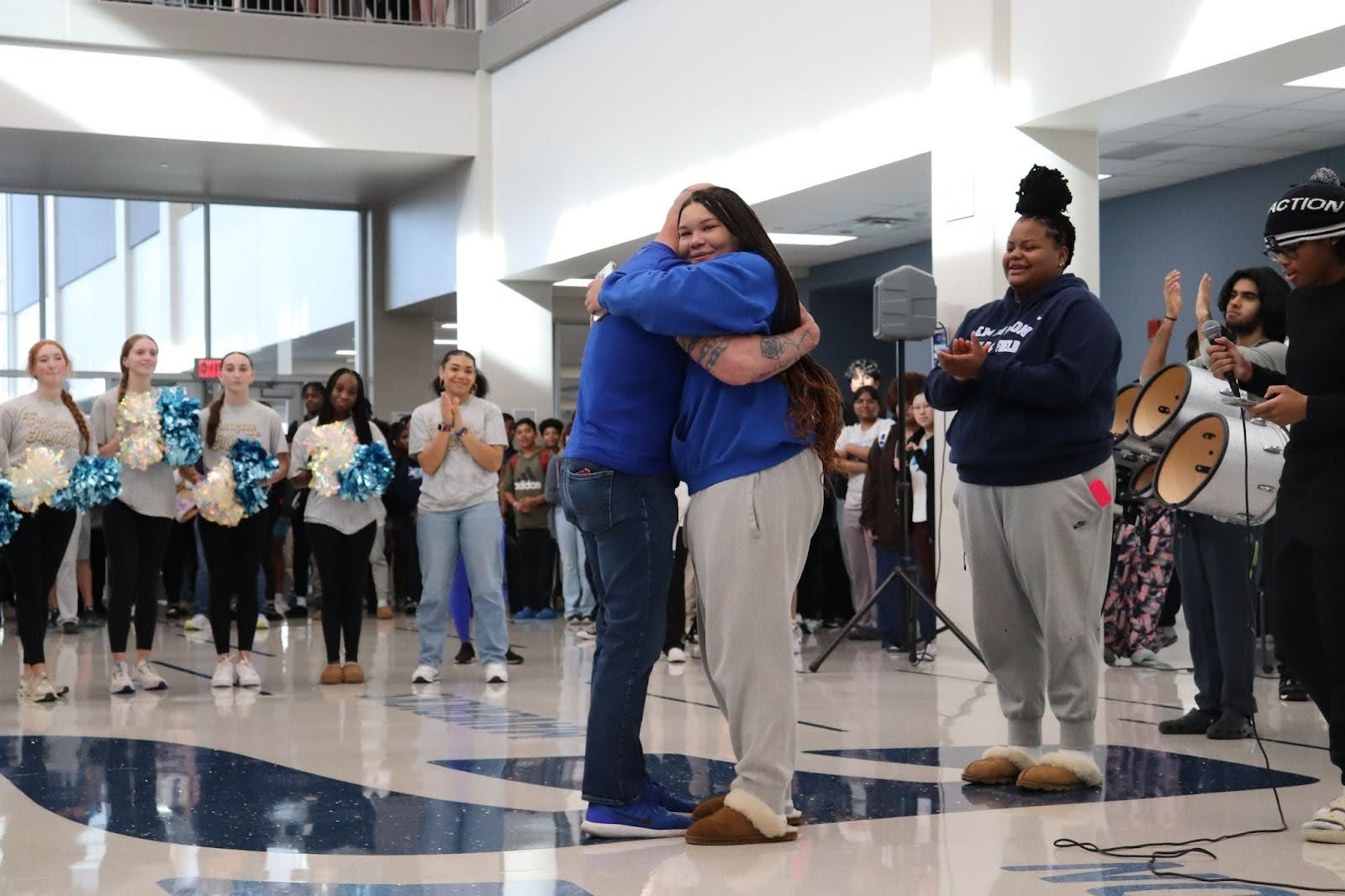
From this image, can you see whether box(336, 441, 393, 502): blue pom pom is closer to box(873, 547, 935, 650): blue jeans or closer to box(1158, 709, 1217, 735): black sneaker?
box(873, 547, 935, 650): blue jeans

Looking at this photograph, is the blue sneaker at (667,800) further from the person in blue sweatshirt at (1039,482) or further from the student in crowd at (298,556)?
the student in crowd at (298,556)

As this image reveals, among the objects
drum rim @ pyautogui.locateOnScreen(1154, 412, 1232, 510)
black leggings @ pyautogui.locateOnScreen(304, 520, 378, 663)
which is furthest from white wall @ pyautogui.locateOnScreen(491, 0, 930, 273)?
drum rim @ pyautogui.locateOnScreen(1154, 412, 1232, 510)

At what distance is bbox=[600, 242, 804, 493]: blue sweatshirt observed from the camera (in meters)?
3.78

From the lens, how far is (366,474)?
781cm

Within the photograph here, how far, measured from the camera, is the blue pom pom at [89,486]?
7094 mm

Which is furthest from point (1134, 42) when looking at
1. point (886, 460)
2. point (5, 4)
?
point (5, 4)

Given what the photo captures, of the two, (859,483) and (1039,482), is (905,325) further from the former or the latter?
(1039,482)

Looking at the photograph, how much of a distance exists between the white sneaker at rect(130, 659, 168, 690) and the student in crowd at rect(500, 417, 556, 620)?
511cm

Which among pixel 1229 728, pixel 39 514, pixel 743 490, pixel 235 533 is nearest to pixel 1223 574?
pixel 1229 728

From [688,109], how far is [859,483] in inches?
144

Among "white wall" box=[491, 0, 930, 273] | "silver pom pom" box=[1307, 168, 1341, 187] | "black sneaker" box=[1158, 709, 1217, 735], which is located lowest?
"black sneaker" box=[1158, 709, 1217, 735]

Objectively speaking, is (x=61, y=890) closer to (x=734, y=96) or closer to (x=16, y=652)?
(x=16, y=652)

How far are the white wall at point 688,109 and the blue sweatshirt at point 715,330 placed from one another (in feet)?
20.2

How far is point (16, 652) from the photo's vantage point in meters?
9.96
